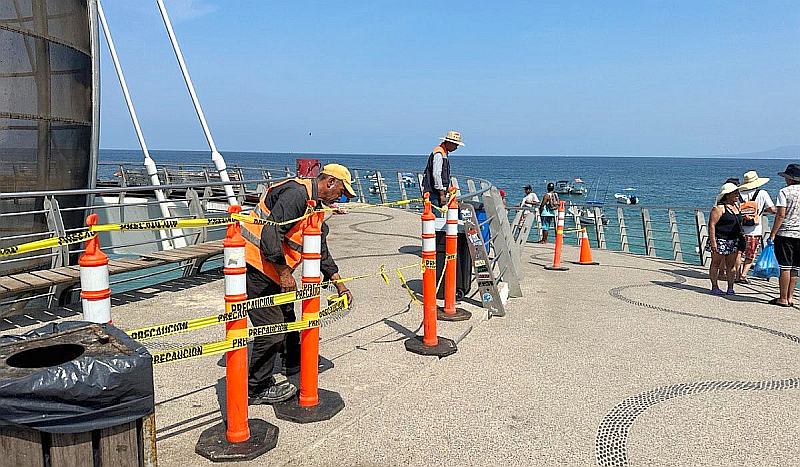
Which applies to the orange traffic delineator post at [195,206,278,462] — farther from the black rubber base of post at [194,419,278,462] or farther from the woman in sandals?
the woman in sandals

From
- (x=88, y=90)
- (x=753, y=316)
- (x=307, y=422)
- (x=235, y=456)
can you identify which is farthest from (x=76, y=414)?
(x=88, y=90)

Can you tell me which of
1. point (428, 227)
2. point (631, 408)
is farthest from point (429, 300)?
point (631, 408)

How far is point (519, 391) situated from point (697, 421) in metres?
1.28

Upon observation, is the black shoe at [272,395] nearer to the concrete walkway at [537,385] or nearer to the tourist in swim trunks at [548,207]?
the concrete walkway at [537,385]

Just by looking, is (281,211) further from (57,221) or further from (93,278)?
(57,221)

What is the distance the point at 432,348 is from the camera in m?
5.93

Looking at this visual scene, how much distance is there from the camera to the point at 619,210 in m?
15.9

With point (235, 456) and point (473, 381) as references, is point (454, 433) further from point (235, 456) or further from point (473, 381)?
point (235, 456)

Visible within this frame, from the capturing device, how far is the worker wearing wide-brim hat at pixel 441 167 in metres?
9.55

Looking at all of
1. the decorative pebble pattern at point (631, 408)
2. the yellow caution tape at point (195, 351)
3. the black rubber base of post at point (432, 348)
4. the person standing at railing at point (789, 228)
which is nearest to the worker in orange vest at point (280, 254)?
the yellow caution tape at point (195, 351)

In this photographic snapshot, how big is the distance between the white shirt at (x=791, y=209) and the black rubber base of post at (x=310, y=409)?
21.3 ft

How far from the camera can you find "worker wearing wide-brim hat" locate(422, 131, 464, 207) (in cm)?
955

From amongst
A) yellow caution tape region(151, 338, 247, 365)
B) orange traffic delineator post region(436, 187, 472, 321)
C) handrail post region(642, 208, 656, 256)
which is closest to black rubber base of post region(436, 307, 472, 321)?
orange traffic delineator post region(436, 187, 472, 321)

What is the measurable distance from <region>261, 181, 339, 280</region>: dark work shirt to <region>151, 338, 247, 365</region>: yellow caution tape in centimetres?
79
